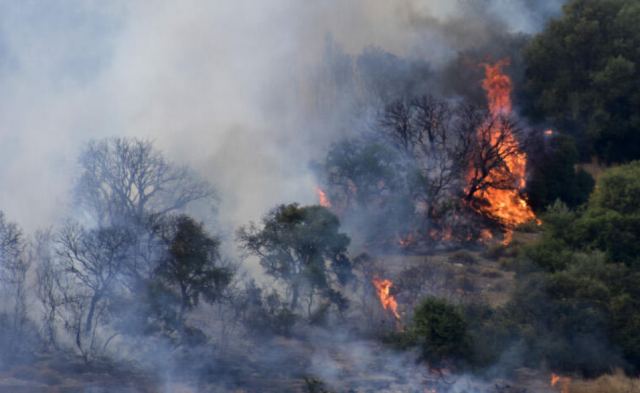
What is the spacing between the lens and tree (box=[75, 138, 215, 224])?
28.3 metres

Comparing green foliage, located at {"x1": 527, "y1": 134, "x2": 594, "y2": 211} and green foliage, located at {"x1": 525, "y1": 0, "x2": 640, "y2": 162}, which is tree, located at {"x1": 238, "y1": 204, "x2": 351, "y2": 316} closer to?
green foliage, located at {"x1": 527, "y1": 134, "x2": 594, "y2": 211}

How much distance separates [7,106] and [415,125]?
50.4 feet

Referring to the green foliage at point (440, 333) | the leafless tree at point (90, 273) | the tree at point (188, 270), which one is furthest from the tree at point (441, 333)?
the leafless tree at point (90, 273)

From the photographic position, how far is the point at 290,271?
27.0 meters

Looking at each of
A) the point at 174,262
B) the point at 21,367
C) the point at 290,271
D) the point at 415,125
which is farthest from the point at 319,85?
the point at 21,367

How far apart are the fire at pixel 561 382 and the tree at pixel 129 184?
1198 cm

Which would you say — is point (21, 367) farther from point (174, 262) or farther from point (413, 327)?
point (413, 327)

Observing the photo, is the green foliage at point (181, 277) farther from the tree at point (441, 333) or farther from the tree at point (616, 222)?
the tree at point (616, 222)

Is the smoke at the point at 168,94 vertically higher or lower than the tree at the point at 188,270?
higher

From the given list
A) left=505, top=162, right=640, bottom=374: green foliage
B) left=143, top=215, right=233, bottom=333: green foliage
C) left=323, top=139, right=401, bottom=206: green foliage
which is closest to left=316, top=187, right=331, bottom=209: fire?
left=323, top=139, right=401, bottom=206: green foliage

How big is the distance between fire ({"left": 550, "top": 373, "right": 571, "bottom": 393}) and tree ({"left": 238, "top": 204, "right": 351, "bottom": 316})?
6113 millimetres

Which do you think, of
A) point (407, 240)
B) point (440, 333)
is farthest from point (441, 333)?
point (407, 240)

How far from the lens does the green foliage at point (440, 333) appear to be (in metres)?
22.8

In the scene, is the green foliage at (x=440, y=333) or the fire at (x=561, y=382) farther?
the fire at (x=561, y=382)
